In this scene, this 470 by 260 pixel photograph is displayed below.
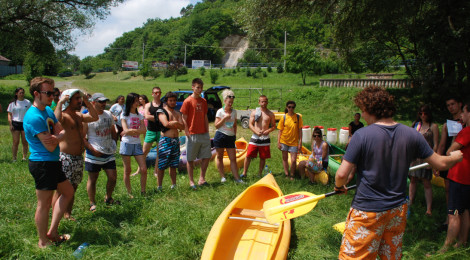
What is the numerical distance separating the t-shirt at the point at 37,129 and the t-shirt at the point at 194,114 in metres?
2.50

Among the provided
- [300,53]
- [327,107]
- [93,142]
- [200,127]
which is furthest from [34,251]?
[300,53]

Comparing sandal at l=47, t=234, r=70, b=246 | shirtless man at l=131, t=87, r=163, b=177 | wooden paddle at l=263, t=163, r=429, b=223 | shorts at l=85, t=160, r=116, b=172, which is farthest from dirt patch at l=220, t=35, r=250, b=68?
wooden paddle at l=263, t=163, r=429, b=223

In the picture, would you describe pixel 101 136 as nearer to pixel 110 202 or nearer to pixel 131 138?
pixel 131 138

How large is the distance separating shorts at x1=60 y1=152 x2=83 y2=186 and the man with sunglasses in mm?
477

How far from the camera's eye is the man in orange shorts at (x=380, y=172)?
2404 millimetres

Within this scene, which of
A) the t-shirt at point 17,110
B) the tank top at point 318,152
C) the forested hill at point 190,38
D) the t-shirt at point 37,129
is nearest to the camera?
the t-shirt at point 37,129

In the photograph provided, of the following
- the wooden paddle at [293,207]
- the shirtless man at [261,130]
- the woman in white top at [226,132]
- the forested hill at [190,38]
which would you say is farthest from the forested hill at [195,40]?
the wooden paddle at [293,207]

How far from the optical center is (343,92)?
2005cm

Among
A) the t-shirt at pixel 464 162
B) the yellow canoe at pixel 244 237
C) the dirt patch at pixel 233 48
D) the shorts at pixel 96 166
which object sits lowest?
the yellow canoe at pixel 244 237

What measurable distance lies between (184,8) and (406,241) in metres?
172

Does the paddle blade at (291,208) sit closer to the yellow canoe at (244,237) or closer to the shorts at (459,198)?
the yellow canoe at (244,237)

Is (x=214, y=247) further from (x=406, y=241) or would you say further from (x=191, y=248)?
(x=406, y=241)

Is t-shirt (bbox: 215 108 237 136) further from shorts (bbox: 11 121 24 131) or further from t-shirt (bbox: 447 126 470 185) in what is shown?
shorts (bbox: 11 121 24 131)

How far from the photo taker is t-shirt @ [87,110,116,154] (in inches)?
177
